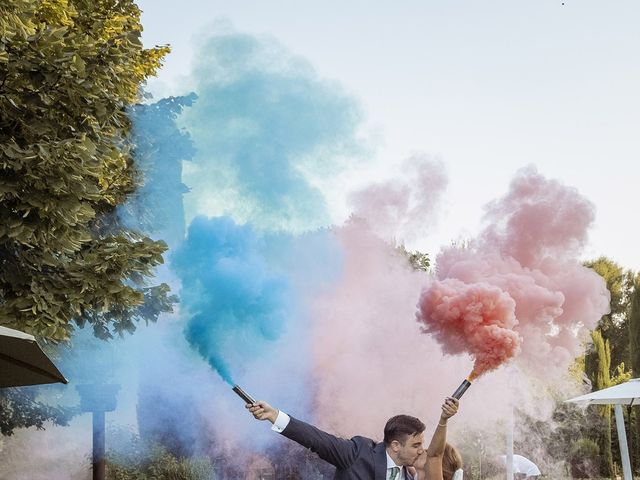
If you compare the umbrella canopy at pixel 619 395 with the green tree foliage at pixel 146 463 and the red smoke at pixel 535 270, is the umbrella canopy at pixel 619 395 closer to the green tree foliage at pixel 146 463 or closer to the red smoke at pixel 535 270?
the red smoke at pixel 535 270

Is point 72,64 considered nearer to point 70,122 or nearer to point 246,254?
point 70,122

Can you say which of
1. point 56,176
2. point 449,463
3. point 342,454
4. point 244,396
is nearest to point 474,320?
point 449,463

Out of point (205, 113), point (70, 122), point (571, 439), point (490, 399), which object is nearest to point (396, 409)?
point (490, 399)

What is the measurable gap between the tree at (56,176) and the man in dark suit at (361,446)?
4.74 m

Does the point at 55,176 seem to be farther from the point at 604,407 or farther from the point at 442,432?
the point at 604,407

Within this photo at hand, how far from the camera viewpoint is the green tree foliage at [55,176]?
8.50 metres

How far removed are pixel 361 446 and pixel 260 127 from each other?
27.8ft

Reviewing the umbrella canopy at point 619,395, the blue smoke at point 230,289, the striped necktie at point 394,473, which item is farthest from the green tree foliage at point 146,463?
the striped necktie at point 394,473

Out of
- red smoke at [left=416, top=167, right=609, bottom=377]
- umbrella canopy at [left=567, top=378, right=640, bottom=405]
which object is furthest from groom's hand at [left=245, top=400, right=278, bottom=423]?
umbrella canopy at [left=567, top=378, right=640, bottom=405]

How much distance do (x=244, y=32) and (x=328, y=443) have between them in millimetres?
8964

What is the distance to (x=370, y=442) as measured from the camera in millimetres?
4738

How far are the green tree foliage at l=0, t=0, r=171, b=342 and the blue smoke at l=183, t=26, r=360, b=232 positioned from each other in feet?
9.06

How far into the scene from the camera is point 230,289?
424 inches

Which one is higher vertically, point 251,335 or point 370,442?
point 251,335
